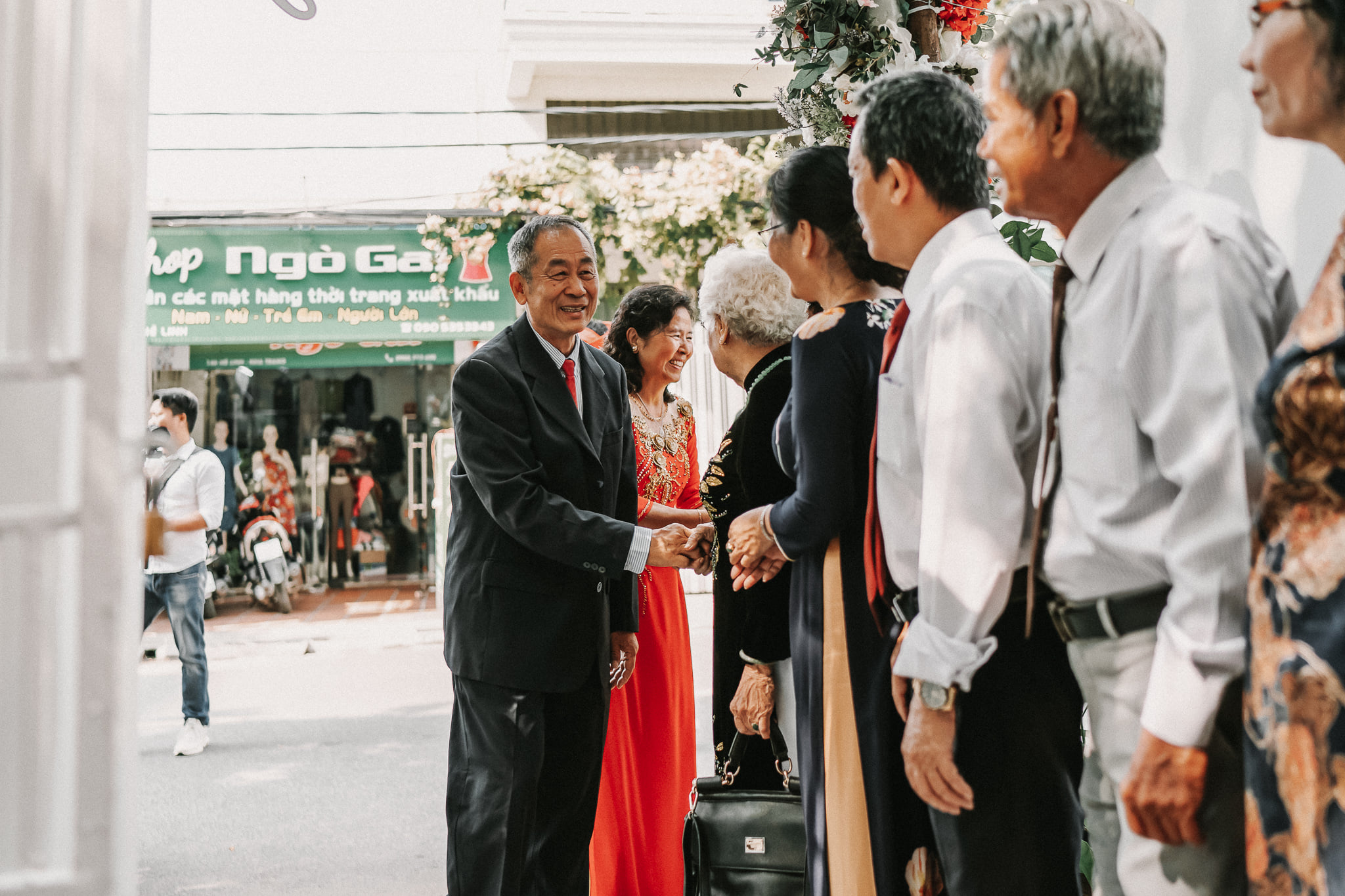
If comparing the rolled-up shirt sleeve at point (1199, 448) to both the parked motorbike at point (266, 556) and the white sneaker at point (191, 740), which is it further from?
the parked motorbike at point (266, 556)

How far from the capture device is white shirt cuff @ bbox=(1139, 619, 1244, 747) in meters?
1.16

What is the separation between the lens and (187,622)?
579 cm

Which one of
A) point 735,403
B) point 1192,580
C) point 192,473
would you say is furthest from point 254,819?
point 735,403

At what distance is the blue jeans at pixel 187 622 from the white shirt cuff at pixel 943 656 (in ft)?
16.9

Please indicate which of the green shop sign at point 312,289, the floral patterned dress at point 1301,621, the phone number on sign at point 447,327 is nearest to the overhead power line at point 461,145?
the green shop sign at point 312,289

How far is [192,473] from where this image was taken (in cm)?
604

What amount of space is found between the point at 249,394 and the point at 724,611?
37.0ft

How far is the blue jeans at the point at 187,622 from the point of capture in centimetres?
576

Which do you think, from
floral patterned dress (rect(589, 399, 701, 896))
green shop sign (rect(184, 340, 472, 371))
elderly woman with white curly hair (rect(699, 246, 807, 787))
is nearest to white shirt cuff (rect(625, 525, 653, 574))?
elderly woman with white curly hair (rect(699, 246, 807, 787))

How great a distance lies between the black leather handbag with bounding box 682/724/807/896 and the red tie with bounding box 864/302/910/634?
2.22ft

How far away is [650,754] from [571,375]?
1223mm

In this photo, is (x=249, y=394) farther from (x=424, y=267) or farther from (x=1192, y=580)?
(x=1192, y=580)

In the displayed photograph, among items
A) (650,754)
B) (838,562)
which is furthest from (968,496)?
(650,754)

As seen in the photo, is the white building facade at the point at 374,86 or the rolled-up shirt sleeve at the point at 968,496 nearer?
the rolled-up shirt sleeve at the point at 968,496
